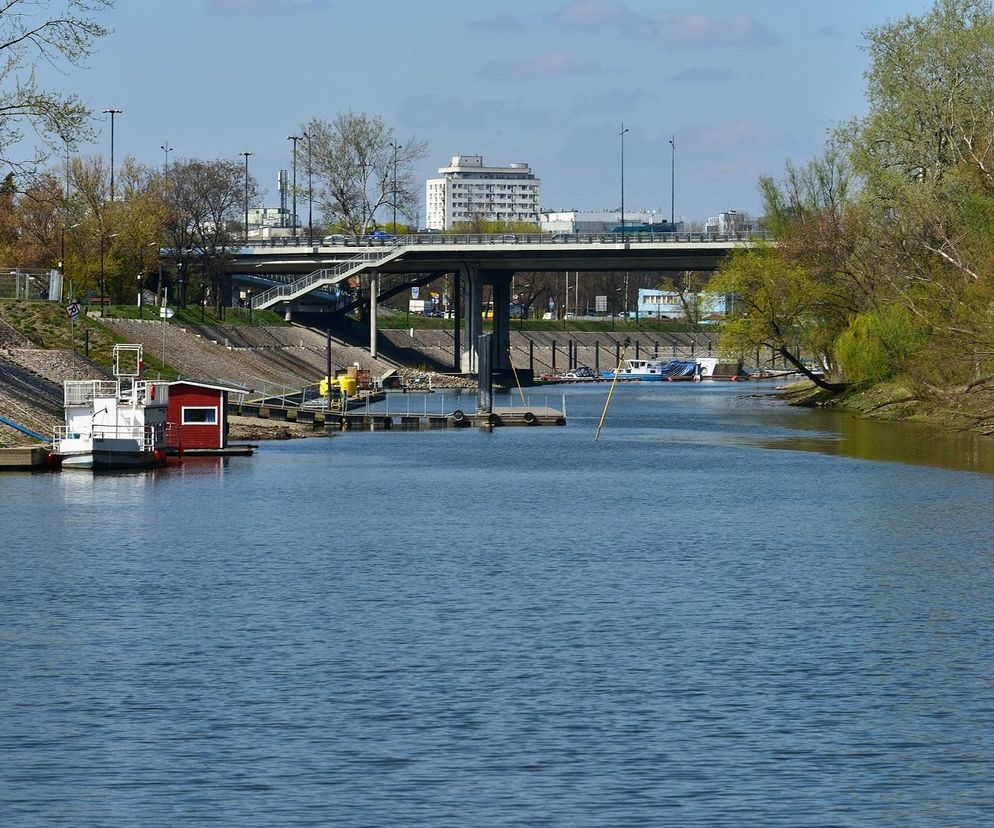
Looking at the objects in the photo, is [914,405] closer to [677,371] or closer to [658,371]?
[677,371]

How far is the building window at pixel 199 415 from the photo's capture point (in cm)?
7768

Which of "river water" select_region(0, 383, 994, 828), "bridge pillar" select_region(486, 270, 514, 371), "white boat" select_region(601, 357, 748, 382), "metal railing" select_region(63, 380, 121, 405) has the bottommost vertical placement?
"river water" select_region(0, 383, 994, 828)

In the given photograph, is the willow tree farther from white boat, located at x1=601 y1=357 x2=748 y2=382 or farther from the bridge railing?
white boat, located at x1=601 y1=357 x2=748 y2=382

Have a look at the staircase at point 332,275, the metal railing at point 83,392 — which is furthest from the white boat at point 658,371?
the metal railing at point 83,392

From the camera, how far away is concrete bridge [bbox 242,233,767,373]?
14825 centimetres

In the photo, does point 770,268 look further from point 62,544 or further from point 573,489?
point 62,544

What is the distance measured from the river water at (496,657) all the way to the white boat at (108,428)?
259 inches

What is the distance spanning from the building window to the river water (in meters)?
16.0

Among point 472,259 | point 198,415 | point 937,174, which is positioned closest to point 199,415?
point 198,415

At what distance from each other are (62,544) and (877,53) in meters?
60.6

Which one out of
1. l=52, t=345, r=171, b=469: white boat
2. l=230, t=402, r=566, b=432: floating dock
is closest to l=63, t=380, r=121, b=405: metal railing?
l=52, t=345, r=171, b=469: white boat

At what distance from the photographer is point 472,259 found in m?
156

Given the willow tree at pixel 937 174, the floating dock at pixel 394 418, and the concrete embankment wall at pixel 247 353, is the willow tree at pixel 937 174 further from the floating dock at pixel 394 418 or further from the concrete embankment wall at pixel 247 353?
the concrete embankment wall at pixel 247 353

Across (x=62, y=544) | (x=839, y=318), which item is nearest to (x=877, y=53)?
(x=839, y=318)
